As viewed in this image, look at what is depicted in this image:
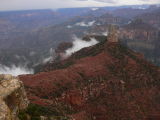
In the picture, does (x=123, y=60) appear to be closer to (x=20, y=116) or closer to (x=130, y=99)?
(x=130, y=99)

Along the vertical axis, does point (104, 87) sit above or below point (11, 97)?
below

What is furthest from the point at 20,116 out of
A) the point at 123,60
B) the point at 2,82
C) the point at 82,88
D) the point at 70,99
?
the point at 123,60

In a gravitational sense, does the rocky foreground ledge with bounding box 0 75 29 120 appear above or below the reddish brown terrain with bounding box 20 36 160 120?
above

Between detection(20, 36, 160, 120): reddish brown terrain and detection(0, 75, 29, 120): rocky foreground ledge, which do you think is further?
detection(20, 36, 160, 120): reddish brown terrain

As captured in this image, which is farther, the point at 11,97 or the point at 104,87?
the point at 104,87
